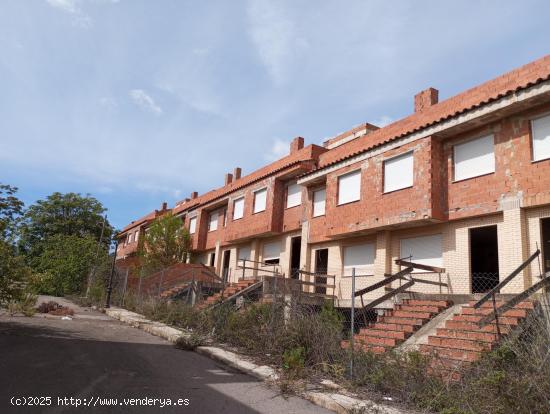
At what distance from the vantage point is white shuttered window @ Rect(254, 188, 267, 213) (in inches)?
879

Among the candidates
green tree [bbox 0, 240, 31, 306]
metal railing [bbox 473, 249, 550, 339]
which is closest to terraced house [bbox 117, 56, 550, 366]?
metal railing [bbox 473, 249, 550, 339]

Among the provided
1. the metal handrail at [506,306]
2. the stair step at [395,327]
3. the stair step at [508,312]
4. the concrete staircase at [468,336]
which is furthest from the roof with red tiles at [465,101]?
the stair step at [395,327]

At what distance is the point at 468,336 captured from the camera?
8492 mm

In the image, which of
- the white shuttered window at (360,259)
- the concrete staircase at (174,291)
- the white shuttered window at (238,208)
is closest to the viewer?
the white shuttered window at (360,259)

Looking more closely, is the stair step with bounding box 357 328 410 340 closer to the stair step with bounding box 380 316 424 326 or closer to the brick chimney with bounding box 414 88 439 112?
the stair step with bounding box 380 316 424 326

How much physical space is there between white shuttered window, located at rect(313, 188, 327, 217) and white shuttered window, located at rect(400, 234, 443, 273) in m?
4.81

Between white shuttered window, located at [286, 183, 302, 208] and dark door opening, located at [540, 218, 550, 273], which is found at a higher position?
white shuttered window, located at [286, 183, 302, 208]

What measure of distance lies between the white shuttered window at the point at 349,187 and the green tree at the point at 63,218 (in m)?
33.2

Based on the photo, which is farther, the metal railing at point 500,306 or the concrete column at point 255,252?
the concrete column at point 255,252

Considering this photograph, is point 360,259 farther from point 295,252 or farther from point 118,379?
point 118,379

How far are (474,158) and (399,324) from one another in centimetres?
560

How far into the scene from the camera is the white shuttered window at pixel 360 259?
15.9 m

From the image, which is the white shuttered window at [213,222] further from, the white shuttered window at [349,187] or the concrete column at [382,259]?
the concrete column at [382,259]

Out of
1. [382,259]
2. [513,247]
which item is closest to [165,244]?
[382,259]
